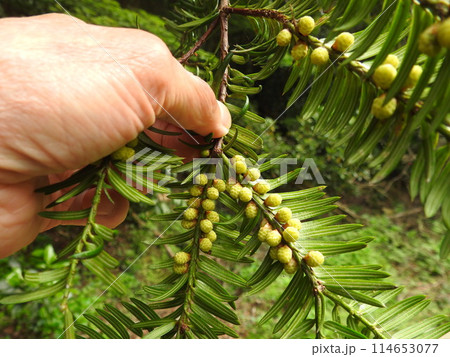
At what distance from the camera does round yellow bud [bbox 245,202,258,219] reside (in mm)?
564

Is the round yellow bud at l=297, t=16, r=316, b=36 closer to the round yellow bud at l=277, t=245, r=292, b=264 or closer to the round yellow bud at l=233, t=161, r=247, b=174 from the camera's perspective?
the round yellow bud at l=233, t=161, r=247, b=174

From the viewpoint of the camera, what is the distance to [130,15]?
6.91ft

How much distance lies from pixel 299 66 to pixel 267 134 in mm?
2250

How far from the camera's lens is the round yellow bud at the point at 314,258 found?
510 millimetres

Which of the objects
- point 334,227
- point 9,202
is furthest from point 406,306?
point 9,202

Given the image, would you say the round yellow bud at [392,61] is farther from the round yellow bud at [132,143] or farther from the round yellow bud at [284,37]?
the round yellow bud at [132,143]

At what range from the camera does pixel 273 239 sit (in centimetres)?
52

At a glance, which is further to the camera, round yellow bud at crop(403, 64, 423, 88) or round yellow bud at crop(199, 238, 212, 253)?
round yellow bud at crop(199, 238, 212, 253)

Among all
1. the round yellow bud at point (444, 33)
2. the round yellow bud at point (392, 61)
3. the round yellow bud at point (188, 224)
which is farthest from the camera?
the round yellow bud at point (188, 224)

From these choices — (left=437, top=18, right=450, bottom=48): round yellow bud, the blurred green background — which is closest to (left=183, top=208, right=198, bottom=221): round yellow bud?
(left=437, top=18, right=450, bottom=48): round yellow bud

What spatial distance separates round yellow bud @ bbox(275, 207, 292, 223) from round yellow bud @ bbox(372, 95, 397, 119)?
221 millimetres

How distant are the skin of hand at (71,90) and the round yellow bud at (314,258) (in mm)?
336

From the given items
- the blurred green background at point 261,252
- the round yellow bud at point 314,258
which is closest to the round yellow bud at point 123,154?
the round yellow bud at point 314,258

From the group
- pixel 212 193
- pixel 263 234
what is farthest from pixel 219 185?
pixel 263 234
